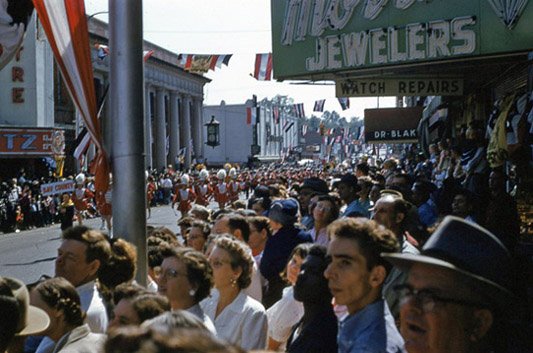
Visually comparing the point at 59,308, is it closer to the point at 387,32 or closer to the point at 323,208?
the point at 323,208

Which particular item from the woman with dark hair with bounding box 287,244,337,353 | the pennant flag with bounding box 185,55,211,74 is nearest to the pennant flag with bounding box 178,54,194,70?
the pennant flag with bounding box 185,55,211,74

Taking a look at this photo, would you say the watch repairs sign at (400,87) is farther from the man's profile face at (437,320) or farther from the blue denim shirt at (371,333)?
the man's profile face at (437,320)

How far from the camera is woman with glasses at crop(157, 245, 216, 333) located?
435cm

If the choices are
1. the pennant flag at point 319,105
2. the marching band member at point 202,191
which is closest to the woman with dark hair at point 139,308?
the marching band member at point 202,191

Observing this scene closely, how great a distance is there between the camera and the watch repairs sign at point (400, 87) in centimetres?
1264

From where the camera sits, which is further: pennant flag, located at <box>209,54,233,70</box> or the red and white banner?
pennant flag, located at <box>209,54,233,70</box>

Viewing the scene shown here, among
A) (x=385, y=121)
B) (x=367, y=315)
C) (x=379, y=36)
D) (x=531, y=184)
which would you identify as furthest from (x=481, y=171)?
(x=385, y=121)

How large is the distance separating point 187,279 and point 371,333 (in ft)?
4.69

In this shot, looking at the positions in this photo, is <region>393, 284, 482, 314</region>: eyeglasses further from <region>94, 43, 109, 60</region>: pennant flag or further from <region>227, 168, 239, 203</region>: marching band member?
<region>227, 168, 239, 203</region>: marching band member

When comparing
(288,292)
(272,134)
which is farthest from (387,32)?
(272,134)

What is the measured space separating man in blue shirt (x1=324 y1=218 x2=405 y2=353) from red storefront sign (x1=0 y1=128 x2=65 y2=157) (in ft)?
98.0

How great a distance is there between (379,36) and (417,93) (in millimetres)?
2146

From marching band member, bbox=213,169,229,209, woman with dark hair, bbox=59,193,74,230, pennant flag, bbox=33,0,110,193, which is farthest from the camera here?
marching band member, bbox=213,169,229,209

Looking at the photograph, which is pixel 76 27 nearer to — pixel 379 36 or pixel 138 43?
pixel 138 43
